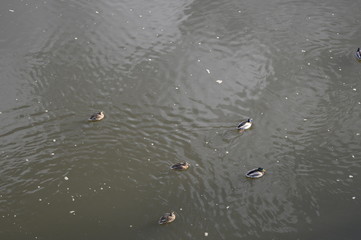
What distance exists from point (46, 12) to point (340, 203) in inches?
418

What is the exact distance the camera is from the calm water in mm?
7762

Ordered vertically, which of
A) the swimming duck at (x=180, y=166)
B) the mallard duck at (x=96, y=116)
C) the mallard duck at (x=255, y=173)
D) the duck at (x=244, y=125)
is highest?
the mallard duck at (x=96, y=116)

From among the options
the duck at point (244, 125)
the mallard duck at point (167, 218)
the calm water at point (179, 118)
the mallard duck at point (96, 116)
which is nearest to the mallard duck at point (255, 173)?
the calm water at point (179, 118)

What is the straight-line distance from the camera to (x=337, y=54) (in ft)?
37.3

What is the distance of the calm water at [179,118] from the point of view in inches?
306

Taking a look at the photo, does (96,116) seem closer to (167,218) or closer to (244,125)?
(167,218)

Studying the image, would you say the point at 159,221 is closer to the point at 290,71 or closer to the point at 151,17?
the point at 290,71

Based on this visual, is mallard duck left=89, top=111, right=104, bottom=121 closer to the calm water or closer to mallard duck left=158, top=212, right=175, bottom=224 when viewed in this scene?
the calm water

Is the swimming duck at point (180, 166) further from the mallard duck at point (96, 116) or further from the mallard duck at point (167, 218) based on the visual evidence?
the mallard duck at point (96, 116)

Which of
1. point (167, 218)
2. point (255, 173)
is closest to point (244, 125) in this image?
point (255, 173)

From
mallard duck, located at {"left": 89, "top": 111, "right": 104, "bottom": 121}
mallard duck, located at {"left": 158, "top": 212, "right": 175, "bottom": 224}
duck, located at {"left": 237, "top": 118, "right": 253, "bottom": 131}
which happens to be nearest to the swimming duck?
mallard duck, located at {"left": 158, "top": 212, "right": 175, "bottom": 224}

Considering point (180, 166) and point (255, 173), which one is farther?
point (180, 166)

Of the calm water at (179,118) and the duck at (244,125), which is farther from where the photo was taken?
the duck at (244,125)

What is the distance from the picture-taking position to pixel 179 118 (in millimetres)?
9719
